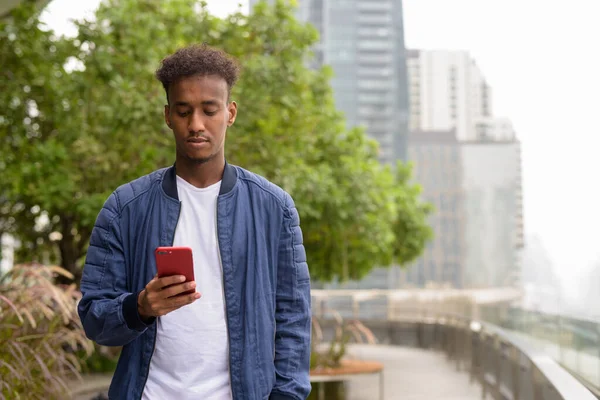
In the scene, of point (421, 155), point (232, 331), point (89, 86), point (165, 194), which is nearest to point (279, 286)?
point (232, 331)

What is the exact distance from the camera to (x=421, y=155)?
37906mm

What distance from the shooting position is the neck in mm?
2264

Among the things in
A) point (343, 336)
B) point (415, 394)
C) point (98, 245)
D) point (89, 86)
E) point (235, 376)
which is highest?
point (89, 86)

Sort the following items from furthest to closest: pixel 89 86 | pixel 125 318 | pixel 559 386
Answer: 1. pixel 89 86
2. pixel 559 386
3. pixel 125 318

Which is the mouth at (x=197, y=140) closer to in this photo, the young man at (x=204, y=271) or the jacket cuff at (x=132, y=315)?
the young man at (x=204, y=271)

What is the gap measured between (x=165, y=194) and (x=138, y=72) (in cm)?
906

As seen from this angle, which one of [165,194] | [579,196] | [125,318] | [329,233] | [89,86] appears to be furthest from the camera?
[329,233]

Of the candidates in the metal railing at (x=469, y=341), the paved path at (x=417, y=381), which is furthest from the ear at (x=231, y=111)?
the paved path at (x=417, y=381)

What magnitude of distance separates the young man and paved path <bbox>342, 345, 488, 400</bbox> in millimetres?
8574

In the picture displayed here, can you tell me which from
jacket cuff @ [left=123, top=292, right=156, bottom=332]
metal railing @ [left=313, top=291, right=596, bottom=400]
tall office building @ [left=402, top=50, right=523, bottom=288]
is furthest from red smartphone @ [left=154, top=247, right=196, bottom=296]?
tall office building @ [left=402, top=50, right=523, bottom=288]

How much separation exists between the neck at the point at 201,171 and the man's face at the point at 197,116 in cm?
2

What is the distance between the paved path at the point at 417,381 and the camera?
11.0 meters

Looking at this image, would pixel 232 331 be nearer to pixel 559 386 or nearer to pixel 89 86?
pixel 559 386

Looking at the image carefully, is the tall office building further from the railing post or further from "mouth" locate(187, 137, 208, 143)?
"mouth" locate(187, 137, 208, 143)
